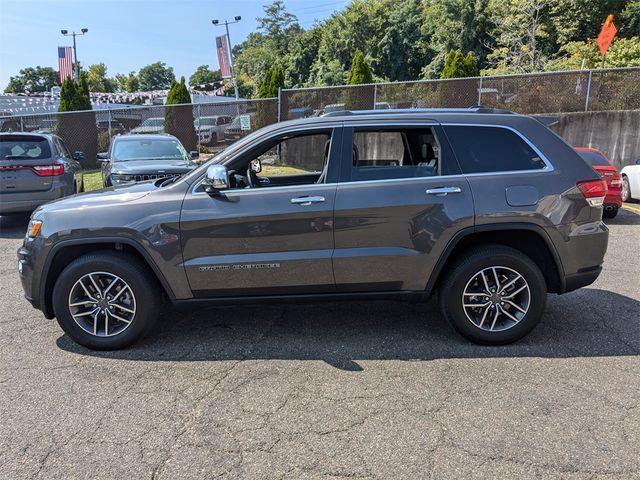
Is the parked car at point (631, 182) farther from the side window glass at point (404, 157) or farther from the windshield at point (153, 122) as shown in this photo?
the windshield at point (153, 122)

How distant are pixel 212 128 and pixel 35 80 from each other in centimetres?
12489

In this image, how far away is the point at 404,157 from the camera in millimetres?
4715

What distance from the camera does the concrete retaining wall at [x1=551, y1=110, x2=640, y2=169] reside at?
1361 cm

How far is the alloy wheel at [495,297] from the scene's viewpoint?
12.9 ft

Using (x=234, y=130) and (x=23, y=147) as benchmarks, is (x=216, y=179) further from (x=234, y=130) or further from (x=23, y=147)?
(x=234, y=130)

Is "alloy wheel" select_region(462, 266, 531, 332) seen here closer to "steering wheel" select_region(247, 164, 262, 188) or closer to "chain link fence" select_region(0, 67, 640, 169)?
"steering wheel" select_region(247, 164, 262, 188)

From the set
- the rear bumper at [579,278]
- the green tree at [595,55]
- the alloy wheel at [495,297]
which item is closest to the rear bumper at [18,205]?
the alloy wheel at [495,297]

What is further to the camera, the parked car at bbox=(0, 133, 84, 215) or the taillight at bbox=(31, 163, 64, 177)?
the taillight at bbox=(31, 163, 64, 177)

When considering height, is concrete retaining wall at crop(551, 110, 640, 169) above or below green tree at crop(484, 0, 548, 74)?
below

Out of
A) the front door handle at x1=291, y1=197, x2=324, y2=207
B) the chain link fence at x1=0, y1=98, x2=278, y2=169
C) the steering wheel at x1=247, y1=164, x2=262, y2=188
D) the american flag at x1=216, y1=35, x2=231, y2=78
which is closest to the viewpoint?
the front door handle at x1=291, y1=197, x2=324, y2=207

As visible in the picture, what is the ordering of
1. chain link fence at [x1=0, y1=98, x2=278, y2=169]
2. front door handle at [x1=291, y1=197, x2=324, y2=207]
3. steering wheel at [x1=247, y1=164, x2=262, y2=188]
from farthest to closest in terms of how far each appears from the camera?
chain link fence at [x1=0, y1=98, x2=278, y2=169]
steering wheel at [x1=247, y1=164, x2=262, y2=188]
front door handle at [x1=291, y1=197, x2=324, y2=207]

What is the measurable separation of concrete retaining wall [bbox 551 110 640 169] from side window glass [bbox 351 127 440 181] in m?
11.2

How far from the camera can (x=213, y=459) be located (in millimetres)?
2713

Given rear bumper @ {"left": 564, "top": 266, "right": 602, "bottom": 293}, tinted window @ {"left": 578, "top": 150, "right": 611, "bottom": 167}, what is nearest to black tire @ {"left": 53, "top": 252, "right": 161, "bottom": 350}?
rear bumper @ {"left": 564, "top": 266, "right": 602, "bottom": 293}
